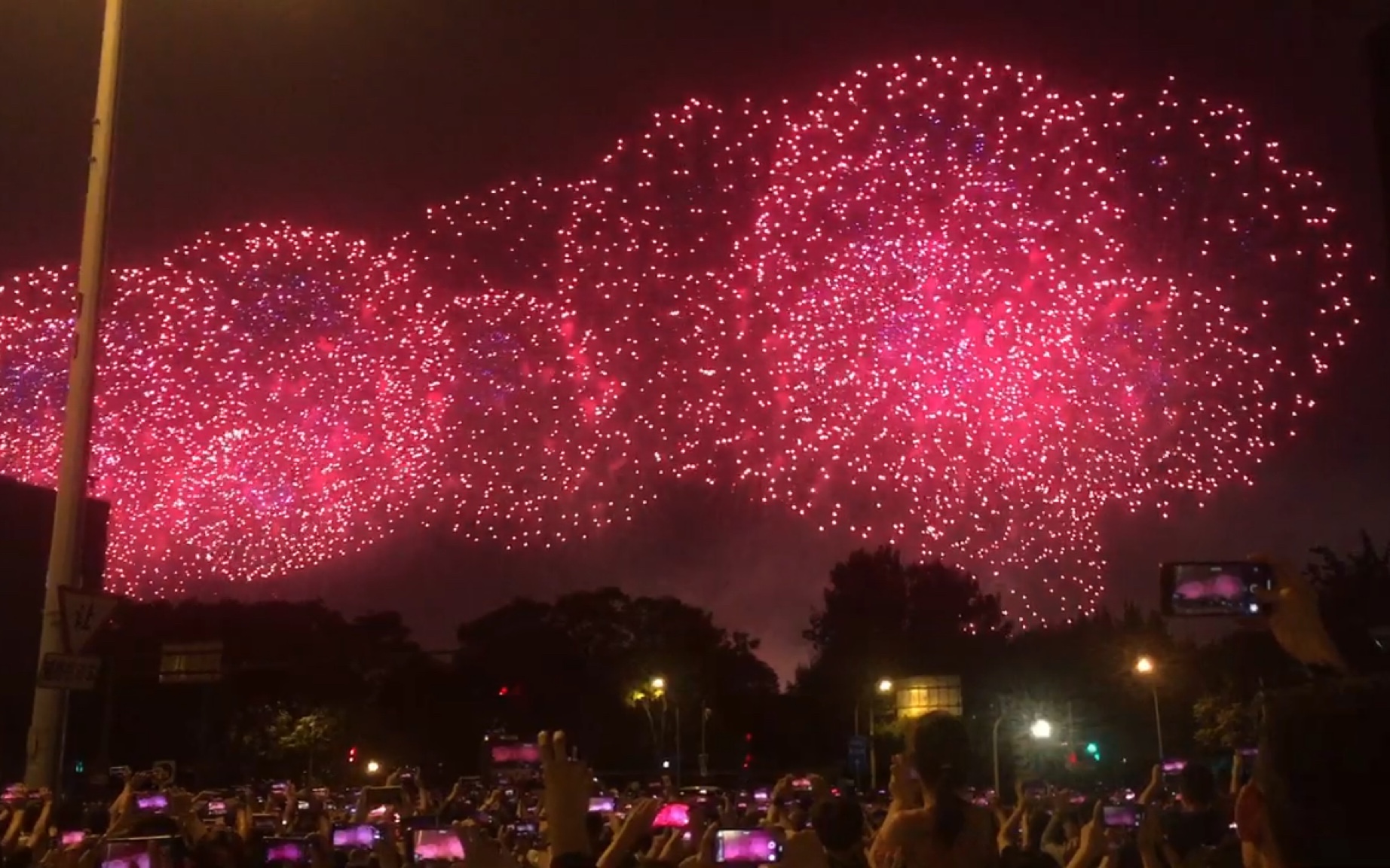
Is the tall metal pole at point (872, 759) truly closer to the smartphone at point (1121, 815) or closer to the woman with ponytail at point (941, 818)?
the smartphone at point (1121, 815)

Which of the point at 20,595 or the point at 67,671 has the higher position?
Answer: the point at 20,595

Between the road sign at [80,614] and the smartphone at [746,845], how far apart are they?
5.48 meters

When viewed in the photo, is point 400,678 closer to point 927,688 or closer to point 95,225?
point 927,688

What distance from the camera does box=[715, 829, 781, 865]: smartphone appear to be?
1255cm

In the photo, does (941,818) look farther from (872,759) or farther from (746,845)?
(872,759)

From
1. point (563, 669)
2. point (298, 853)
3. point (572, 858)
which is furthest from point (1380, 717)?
point (563, 669)

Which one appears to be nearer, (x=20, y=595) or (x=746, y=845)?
(x=746, y=845)

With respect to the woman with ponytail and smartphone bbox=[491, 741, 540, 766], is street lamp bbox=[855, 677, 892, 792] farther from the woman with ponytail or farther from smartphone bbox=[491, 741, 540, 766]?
the woman with ponytail

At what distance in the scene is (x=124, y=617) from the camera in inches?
2467

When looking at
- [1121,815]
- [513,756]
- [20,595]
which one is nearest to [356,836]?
[1121,815]

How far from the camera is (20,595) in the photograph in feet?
156

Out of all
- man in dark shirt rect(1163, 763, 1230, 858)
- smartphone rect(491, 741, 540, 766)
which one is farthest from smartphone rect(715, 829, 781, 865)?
smartphone rect(491, 741, 540, 766)

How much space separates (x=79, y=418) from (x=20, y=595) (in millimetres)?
40601

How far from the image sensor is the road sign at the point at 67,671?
9531 mm
